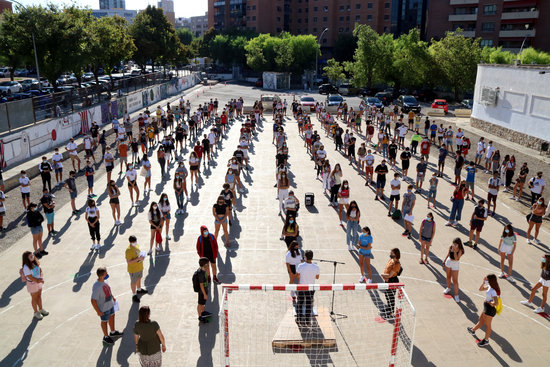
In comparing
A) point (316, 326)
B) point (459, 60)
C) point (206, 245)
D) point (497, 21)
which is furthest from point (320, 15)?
point (316, 326)

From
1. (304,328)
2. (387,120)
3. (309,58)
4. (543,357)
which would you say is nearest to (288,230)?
(304,328)

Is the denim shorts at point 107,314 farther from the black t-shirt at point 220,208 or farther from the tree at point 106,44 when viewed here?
the tree at point 106,44

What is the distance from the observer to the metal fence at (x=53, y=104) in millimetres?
22641

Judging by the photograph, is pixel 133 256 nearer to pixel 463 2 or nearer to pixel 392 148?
pixel 392 148

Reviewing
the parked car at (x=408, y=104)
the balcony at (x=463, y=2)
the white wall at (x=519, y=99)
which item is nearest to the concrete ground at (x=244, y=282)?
the white wall at (x=519, y=99)

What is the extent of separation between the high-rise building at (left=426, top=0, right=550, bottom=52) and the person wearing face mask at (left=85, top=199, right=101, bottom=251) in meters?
65.7

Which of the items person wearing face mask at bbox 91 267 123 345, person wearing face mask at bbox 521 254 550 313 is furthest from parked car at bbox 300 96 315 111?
person wearing face mask at bbox 91 267 123 345

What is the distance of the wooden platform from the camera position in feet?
29.1

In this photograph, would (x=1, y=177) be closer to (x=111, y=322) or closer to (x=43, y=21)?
(x=111, y=322)

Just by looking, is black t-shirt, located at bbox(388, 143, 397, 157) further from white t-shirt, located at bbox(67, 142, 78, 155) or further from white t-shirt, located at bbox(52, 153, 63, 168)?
white t-shirt, located at bbox(52, 153, 63, 168)

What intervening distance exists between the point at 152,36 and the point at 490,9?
179 ft

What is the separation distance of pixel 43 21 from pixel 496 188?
34.0 m

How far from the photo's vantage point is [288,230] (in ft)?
40.5

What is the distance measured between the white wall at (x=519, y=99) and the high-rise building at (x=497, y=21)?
35798 mm
